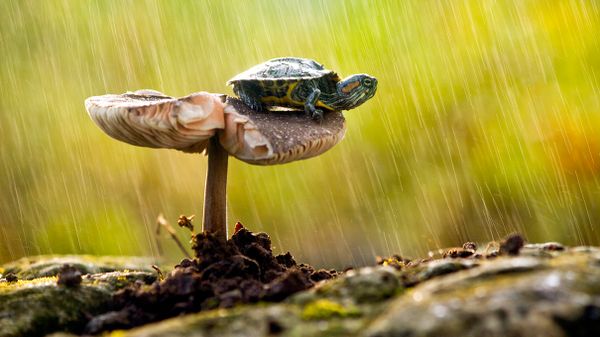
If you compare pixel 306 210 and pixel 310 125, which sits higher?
pixel 310 125

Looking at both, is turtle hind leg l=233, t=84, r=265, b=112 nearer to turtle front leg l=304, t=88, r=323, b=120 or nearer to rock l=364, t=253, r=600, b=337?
turtle front leg l=304, t=88, r=323, b=120

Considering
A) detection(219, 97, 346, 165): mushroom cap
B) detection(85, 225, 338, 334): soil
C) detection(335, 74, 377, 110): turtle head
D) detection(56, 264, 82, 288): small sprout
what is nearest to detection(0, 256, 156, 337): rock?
detection(56, 264, 82, 288): small sprout

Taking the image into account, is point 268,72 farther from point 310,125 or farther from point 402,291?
point 402,291

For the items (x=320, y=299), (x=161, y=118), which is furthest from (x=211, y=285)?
(x=161, y=118)

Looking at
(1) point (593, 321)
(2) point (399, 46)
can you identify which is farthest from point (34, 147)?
(1) point (593, 321)

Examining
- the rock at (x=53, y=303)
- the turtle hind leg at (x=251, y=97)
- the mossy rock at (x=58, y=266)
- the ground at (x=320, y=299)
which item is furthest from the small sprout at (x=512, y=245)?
the mossy rock at (x=58, y=266)

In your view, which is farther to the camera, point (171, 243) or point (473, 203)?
point (171, 243)
